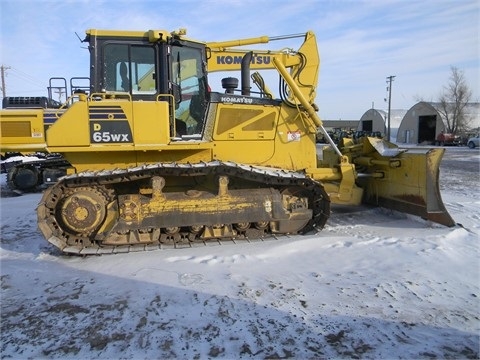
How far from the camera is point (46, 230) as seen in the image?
5.33m

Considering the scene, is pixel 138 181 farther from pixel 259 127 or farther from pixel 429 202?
pixel 429 202

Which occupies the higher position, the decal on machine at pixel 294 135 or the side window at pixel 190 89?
the side window at pixel 190 89

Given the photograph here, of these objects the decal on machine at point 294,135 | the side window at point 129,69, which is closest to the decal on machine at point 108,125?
the side window at point 129,69

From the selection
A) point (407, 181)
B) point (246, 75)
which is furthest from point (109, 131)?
point (407, 181)

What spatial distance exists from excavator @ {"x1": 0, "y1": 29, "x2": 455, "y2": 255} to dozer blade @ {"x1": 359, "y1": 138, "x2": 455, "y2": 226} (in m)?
0.02

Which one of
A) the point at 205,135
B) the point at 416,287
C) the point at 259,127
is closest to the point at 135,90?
the point at 205,135

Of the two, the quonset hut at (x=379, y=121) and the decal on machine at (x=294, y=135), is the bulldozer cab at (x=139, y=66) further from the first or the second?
the quonset hut at (x=379, y=121)

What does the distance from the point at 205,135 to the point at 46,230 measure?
2628 millimetres

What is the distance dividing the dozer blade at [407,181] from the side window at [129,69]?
174 inches

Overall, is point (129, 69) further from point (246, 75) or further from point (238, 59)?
point (238, 59)

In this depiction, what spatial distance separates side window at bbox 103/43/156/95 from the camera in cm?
586

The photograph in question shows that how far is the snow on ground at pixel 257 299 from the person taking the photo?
320cm

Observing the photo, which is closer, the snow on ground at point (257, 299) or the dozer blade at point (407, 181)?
the snow on ground at point (257, 299)

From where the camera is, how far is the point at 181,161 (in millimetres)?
5957
